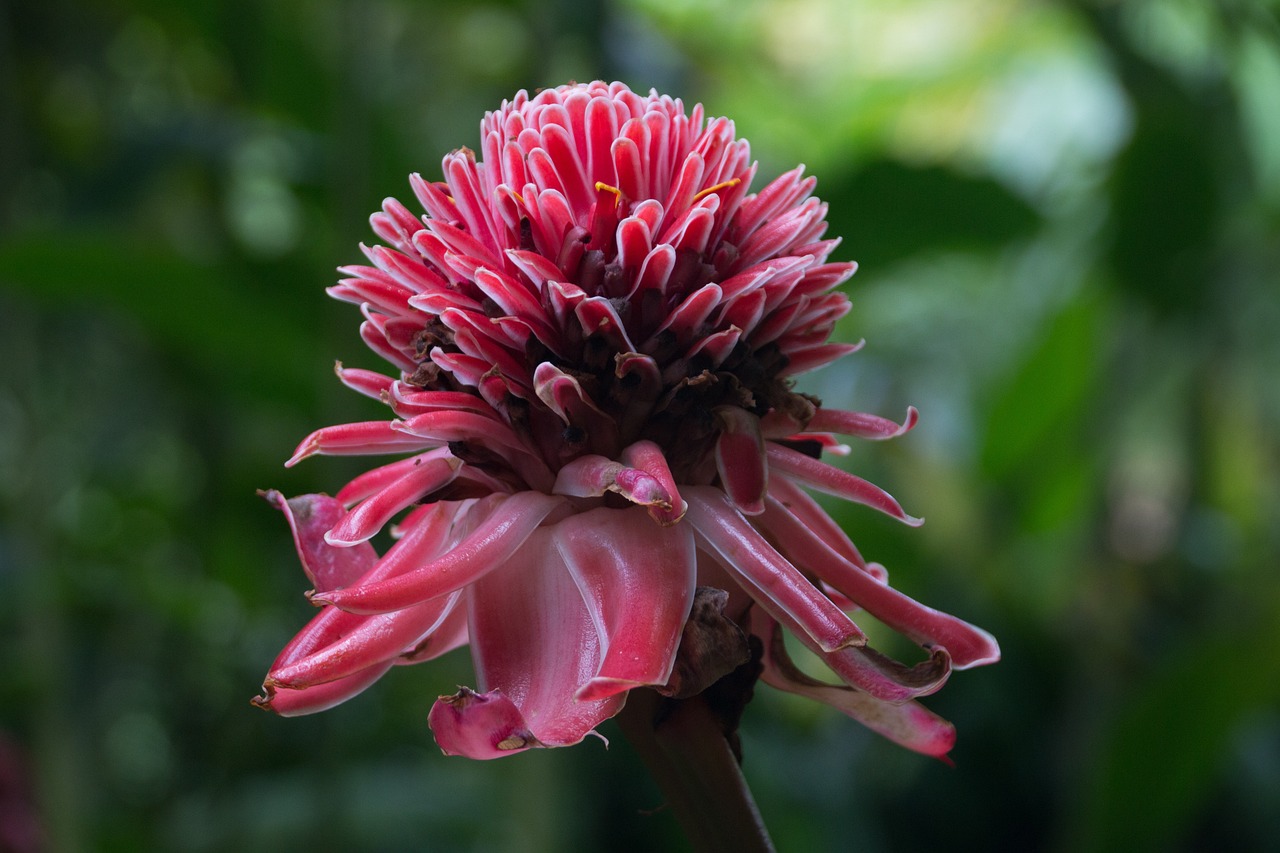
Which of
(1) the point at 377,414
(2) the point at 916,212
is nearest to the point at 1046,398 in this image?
(2) the point at 916,212

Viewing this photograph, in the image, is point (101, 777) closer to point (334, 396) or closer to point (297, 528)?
point (334, 396)

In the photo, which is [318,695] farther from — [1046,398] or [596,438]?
[1046,398]

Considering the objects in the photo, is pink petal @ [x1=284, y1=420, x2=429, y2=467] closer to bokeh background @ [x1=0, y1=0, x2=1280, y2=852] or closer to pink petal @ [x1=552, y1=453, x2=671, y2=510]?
pink petal @ [x1=552, y1=453, x2=671, y2=510]

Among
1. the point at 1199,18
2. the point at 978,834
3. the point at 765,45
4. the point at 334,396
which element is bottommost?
the point at 978,834

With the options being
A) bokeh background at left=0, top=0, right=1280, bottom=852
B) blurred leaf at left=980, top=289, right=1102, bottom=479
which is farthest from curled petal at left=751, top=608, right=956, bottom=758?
blurred leaf at left=980, top=289, right=1102, bottom=479

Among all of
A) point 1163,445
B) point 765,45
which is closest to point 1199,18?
point 1163,445
